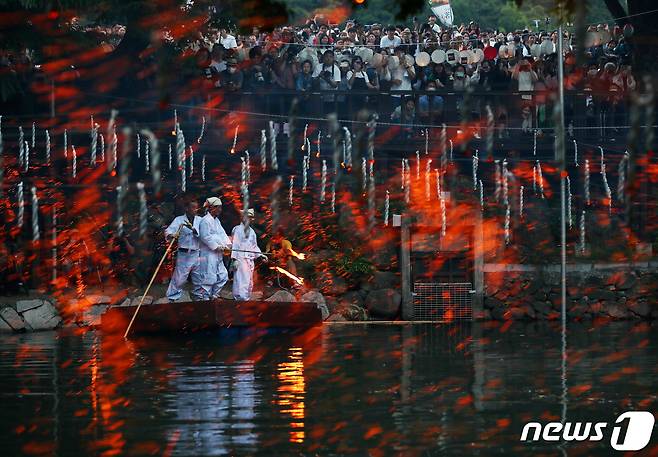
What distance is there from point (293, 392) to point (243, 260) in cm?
1061

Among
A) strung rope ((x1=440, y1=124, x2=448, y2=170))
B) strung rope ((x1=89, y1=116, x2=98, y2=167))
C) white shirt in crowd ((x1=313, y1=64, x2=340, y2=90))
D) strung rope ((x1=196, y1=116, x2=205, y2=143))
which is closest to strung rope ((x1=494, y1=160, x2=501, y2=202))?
strung rope ((x1=440, y1=124, x2=448, y2=170))

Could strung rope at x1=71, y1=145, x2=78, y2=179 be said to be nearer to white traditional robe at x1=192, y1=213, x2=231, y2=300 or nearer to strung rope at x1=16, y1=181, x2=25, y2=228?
strung rope at x1=16, y1=181, x2=25, y2=228

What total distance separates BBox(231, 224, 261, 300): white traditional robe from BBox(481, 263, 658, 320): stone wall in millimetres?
6210

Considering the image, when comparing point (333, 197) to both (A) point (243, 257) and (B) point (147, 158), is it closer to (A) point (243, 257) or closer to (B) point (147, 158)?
(B) point (147, 158)

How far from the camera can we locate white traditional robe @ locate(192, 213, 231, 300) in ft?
88.5

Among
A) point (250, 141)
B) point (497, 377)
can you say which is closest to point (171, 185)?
point (250, 141)

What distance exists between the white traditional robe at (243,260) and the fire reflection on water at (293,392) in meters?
4.81

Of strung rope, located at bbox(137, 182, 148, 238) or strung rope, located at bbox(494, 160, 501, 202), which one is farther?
strung rope, located at bbox(494, 160, 501, 202)

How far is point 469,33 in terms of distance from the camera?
3456cm

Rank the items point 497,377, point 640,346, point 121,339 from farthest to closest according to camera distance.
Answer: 1. point 121,339
2. point 640,346
3. point 497,377

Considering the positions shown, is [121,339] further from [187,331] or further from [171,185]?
[171,185]

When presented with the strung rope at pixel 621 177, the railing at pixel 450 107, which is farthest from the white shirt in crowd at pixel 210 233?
the strung rope at pixel 621 177

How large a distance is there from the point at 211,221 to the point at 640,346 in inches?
290

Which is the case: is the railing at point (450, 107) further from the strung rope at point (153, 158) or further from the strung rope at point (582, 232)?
the strung rope at point (582, 232)
